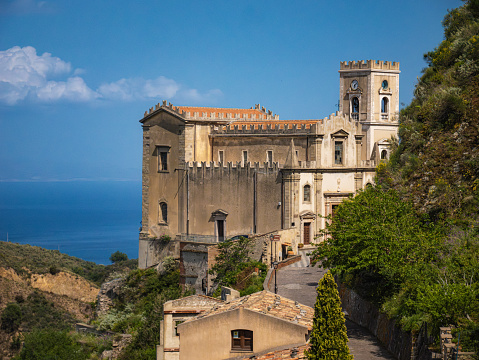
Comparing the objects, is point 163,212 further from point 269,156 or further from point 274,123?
point 274,123

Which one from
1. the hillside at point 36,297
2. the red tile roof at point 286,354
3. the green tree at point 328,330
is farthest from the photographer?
the hillside at point 36,297

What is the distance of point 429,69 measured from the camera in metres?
38.1

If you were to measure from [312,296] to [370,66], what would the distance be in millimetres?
34346

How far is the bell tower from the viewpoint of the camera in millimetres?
59031

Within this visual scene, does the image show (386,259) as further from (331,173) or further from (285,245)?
(331,173)

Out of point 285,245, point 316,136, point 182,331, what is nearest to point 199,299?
point 182,331

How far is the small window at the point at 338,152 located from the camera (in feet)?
151

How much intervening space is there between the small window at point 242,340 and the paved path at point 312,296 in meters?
3.20

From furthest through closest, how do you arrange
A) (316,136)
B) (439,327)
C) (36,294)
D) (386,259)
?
(36,294), (316,136), (386,259), (439,327)

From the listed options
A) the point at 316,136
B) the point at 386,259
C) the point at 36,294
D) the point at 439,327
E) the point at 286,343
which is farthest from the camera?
the point at 36,294

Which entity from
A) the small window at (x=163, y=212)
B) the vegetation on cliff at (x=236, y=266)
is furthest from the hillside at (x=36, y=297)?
the vegetation on cliff at (x=236, y=266)

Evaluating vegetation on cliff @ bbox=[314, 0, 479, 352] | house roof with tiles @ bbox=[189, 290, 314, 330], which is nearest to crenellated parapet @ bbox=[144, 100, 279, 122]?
vegetation on cliff @ bbox=[314, 0, 479, 352]

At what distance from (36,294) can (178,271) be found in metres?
32.6

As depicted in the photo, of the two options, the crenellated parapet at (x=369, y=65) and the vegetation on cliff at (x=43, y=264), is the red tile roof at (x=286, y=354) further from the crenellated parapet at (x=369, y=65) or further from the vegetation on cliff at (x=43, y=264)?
the vegetation on cliff at (x=43, y=264)
